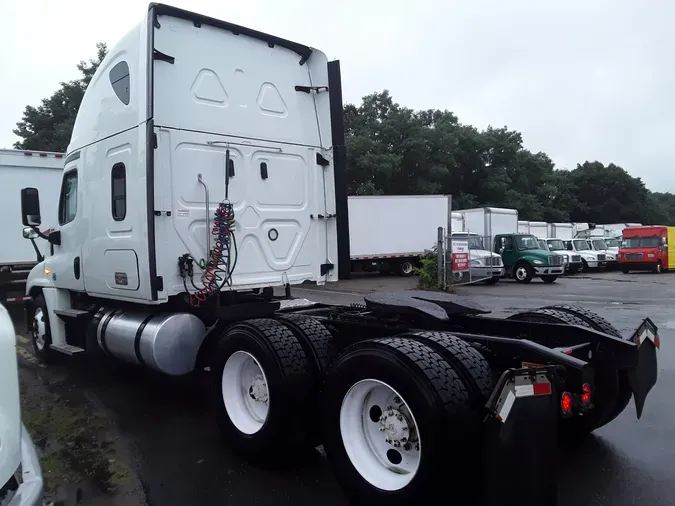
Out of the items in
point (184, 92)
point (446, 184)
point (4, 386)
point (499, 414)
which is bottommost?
point (499, 414)

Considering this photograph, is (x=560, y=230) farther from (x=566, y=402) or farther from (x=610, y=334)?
(x=566, y=402)

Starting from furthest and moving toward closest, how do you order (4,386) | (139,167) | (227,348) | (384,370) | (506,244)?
1. (506,244)
2. (139,167)
3. (227,348)
4. (384,370)
5. (4,386)

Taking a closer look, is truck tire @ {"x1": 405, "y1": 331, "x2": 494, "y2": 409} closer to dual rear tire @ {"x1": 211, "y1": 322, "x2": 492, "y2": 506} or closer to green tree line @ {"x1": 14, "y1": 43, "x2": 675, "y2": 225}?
dual rear tire @ {"x1": 211, "y1": 322, "x2": 492, "y2": 506}

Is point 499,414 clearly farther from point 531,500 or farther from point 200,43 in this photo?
Answer: point 200,43

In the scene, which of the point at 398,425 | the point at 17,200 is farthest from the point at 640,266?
the point at 398,425

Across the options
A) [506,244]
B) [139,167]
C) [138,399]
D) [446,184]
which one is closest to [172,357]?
[138,399]

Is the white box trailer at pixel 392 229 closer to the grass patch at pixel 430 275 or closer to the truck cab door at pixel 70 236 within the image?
the grass patch at pixel 430 275

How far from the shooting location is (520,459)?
9.44 feet

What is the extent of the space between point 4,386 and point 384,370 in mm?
2025

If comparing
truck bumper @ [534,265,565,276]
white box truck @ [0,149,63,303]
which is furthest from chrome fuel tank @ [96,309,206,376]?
truck bumper @ [534,265,565,276]

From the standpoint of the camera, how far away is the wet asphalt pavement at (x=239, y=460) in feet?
12.5

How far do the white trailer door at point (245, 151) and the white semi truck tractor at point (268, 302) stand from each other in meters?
0.02

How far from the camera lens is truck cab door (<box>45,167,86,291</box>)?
21.6 ft

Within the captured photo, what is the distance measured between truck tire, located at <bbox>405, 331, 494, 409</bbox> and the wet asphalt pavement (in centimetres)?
113
